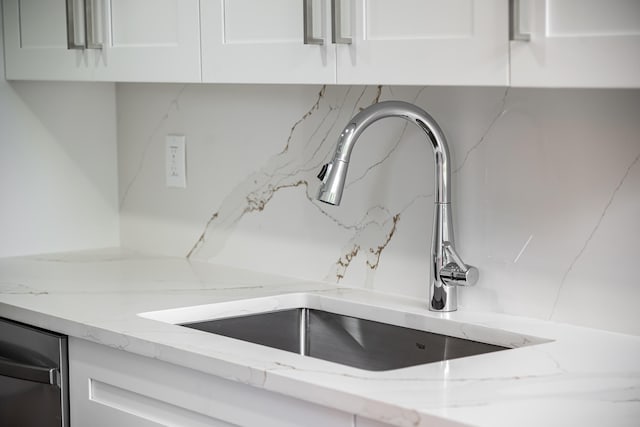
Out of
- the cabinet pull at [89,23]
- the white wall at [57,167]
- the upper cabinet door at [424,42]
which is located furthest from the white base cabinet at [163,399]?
the white wall at [57,167]

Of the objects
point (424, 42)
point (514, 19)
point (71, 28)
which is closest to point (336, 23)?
point (424, 42)

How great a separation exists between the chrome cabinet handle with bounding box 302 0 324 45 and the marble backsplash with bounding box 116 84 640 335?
346mm

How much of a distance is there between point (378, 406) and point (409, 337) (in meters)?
0.57

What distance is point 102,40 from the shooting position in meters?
2.26

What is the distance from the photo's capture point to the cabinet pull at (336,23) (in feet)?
5.64

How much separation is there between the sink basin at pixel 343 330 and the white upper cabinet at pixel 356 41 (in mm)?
478

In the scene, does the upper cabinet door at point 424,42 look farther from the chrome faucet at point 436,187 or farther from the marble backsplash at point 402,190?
the marble backsplash at point 402,190

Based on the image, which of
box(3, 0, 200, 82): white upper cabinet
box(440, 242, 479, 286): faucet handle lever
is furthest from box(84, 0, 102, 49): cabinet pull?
box(440, 242, 479, 286): faucet handle lever

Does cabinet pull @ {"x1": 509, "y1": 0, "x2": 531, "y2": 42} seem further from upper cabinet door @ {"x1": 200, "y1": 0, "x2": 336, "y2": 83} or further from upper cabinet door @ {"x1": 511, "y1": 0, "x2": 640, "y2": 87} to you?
upper cabinet door @ {"x1": 200, "y1": 0, "x2": 336, "y2": 83}

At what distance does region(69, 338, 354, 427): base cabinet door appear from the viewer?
156cm

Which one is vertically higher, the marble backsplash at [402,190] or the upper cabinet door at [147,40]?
the upper cabinet door at [147,40]

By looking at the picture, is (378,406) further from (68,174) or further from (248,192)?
(68,174)

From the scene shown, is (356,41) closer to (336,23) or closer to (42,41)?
(336,23)

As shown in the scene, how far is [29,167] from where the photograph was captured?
8.71ft
